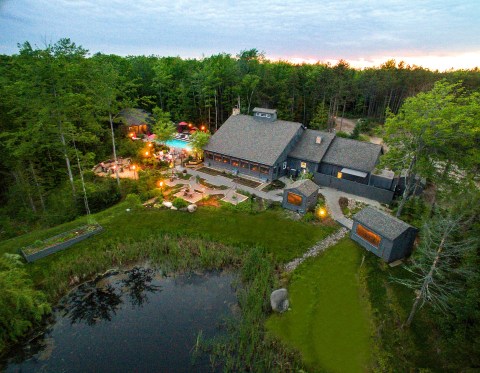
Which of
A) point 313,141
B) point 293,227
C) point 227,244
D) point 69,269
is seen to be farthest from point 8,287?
point 313,141

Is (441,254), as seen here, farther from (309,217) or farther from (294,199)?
(294,199)

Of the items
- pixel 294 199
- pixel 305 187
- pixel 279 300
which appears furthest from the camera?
pixel 294 199

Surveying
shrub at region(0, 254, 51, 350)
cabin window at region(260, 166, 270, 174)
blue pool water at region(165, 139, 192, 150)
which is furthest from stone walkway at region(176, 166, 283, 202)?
shrub at region(0, 254, 51, 350)

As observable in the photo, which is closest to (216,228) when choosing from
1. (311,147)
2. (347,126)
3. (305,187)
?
(305,187)

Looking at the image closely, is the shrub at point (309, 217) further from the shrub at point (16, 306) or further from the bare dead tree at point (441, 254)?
the shrub at point (16, 306)

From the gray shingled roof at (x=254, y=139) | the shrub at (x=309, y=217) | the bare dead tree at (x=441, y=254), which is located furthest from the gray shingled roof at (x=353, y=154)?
the bare dead tree at (x=441, y=254)

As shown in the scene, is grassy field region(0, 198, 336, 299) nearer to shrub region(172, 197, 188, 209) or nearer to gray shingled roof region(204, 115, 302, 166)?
shrub region(172, 197, 188, 209)
